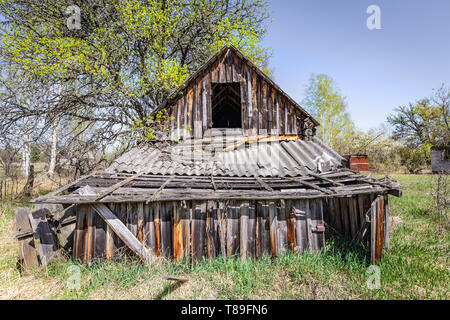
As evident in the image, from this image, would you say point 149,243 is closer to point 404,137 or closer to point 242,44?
point 242,44

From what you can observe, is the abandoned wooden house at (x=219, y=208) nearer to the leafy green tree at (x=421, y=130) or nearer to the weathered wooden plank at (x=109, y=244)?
the weathered wooden plank at (x=109, y=244)

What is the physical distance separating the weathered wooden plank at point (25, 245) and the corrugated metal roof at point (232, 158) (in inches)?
83.5

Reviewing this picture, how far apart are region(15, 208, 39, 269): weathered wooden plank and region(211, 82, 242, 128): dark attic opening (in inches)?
343

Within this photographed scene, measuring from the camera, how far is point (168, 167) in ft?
20.8

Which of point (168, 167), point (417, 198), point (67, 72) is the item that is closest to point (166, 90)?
point (67, 72)

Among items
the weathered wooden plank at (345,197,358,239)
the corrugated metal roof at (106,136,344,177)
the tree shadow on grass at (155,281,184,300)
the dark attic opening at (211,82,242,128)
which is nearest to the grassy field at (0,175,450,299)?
the tree shadow on grass at (155,281,184,300)

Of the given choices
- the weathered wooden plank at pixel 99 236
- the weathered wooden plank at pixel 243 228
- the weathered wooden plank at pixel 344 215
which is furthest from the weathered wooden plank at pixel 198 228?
the weathered wooden plank at pixel 344 215

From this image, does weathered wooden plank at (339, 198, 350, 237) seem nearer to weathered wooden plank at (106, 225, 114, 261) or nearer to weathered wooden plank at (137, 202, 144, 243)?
weathered wooden plank at (137, 202, 144, 243)

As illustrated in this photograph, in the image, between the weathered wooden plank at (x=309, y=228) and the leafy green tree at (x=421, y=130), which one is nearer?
the weathered wooden plank at (x=309, y=228)

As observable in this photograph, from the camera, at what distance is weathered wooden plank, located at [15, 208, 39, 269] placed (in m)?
4.49

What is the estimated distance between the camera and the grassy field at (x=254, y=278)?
3.81m

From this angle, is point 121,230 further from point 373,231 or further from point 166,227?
point 373,231
